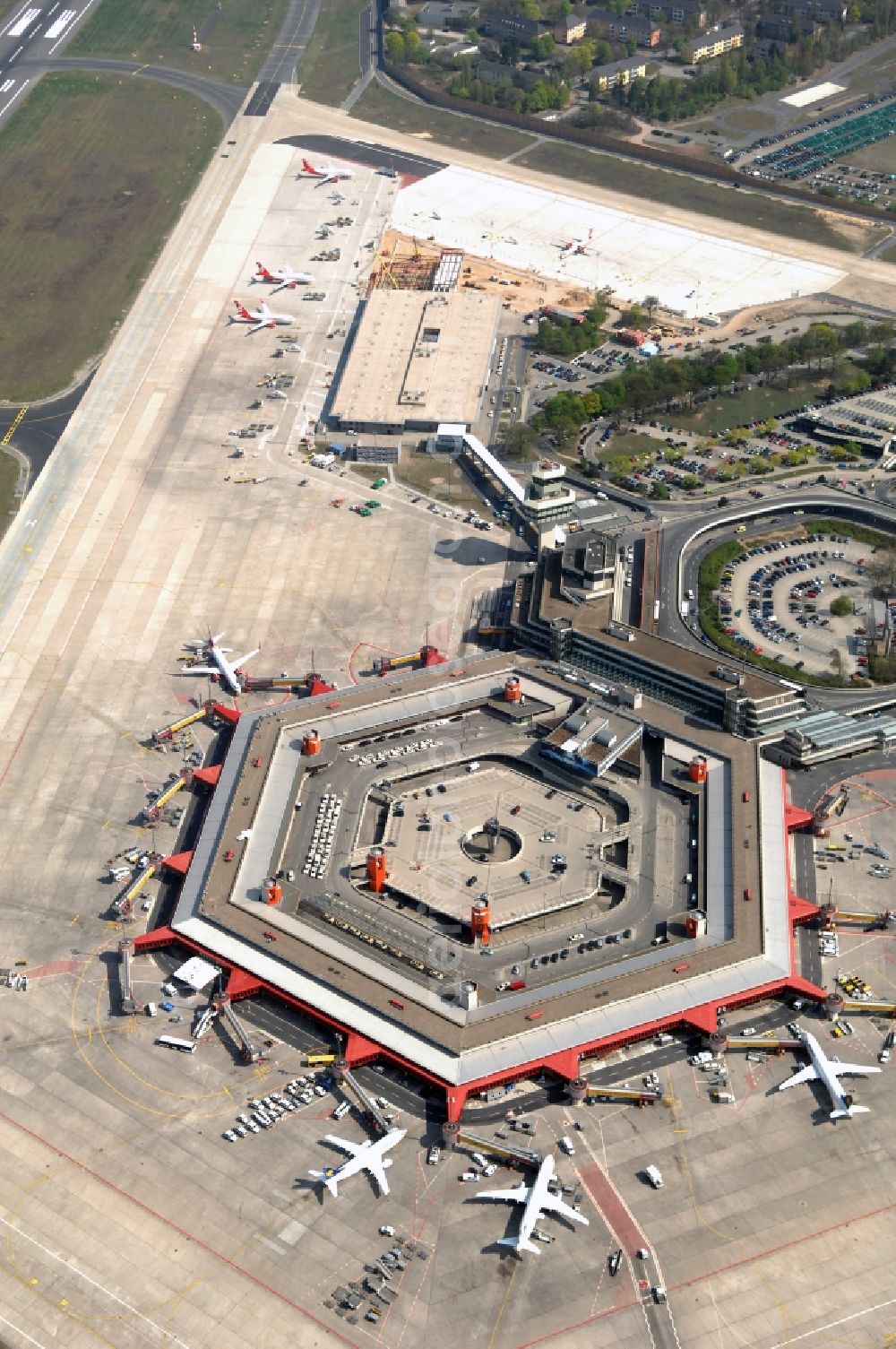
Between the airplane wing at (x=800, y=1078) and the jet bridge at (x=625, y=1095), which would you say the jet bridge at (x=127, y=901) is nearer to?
the jet bridge at (x=625, y=1095)

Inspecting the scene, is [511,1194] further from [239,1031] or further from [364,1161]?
[239,1031]

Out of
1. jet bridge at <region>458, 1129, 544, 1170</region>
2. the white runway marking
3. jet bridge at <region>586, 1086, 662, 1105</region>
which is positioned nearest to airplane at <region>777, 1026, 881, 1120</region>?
jet bridge at <region>586, 1086, 662, 1105</region>

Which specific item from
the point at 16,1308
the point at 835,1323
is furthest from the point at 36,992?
the point at 835,1323

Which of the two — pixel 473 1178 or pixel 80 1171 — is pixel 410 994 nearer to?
pixel 473 1178

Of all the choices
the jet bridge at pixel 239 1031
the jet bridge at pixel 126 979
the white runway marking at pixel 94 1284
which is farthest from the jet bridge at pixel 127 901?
the white runway marking at pixel 94 1284

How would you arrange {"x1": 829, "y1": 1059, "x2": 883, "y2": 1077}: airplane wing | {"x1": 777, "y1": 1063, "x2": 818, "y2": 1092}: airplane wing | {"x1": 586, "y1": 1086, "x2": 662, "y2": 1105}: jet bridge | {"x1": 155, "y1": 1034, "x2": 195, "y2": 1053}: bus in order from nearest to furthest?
{"x1": 586, "y1": 1086, "x2": 662, "y2": 1105}: jet bridge, {"x1": 777, "y1": 1063, "x2": 818, "y2": 1092}: airplane wing, {"x1": 829, "y1": 1059, "x2": 883, "y2": 1077}: airplane wing, {"x1": 155, "y1": 1034, "x2": 195, "y2": 1053}: bus

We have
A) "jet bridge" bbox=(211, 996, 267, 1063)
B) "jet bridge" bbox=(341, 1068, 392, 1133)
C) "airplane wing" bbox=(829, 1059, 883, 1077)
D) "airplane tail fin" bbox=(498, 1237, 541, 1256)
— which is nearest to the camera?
"airplane tail fin" bbox=(498, 1237, 541, 1256)

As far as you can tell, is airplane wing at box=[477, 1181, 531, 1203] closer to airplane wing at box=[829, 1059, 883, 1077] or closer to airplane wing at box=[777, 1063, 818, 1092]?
airplane wing at box=[777, 1063, 818, 1092]
